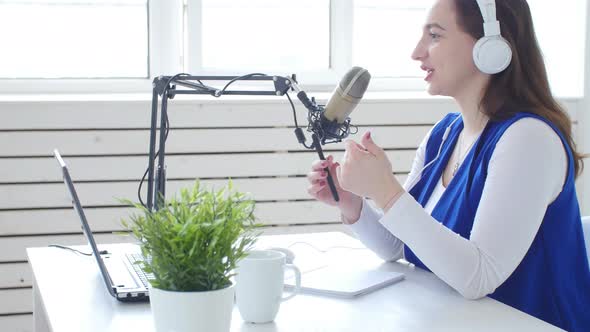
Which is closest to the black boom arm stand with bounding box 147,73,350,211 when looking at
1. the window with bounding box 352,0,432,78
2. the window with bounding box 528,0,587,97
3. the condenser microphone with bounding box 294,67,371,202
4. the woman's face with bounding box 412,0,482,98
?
the condenser microphone with bounding box 294,67,371,202

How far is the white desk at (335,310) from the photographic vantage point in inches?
50.6

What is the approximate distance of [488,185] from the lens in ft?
5.04

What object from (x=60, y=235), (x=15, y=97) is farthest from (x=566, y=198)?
(x=15, y=97)

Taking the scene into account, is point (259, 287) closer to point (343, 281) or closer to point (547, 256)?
point (343, 281)

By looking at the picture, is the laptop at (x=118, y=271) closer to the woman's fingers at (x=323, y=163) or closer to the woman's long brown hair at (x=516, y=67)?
the woman's fingers at (x=323, y=163)

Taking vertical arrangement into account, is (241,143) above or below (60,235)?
Result: above

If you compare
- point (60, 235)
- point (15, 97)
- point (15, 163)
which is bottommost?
point (60, 235)

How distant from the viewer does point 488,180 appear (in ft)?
5.08

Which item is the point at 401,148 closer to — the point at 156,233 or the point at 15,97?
the point at 15,97

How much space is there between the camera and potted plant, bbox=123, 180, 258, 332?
109 cm

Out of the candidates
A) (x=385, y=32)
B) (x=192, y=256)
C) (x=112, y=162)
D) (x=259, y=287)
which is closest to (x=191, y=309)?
(x=192, y=256)

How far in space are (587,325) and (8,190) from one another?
1.93 m

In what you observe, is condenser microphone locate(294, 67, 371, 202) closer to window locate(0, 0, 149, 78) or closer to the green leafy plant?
the green leafy plant

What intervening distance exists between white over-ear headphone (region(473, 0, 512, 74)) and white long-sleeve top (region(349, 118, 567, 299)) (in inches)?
5.7
